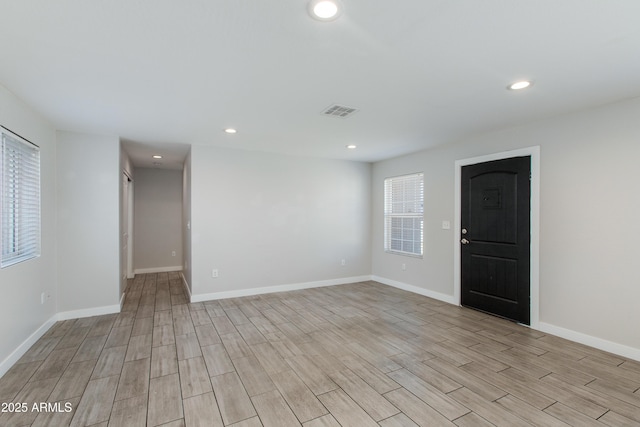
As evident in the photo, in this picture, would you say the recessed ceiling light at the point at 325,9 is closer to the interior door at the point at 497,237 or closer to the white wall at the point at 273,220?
the interior door at the point at 497,237

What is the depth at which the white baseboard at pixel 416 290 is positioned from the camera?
4595mm

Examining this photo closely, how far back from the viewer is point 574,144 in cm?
320

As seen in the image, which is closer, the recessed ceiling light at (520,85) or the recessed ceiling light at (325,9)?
the recessed ceiling light at (325,9)

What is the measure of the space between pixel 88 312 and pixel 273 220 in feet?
9.33

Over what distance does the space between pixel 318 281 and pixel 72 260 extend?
3691mm

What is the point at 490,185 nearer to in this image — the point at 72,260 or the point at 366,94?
the point at 366,94

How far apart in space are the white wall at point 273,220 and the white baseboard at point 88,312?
3.48 feet

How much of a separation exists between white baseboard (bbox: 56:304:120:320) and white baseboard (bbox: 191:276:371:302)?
101 cm

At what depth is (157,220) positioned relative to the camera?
7.04m

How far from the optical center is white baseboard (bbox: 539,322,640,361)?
2.79 m

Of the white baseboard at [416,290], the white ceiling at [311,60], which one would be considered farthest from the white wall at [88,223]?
the white baseboard at [416,290]

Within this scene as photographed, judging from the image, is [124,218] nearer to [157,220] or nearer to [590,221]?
[157,220]

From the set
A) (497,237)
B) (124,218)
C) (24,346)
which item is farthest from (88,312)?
(497,237)

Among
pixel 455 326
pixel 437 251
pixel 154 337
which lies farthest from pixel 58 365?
pixel 437 251
